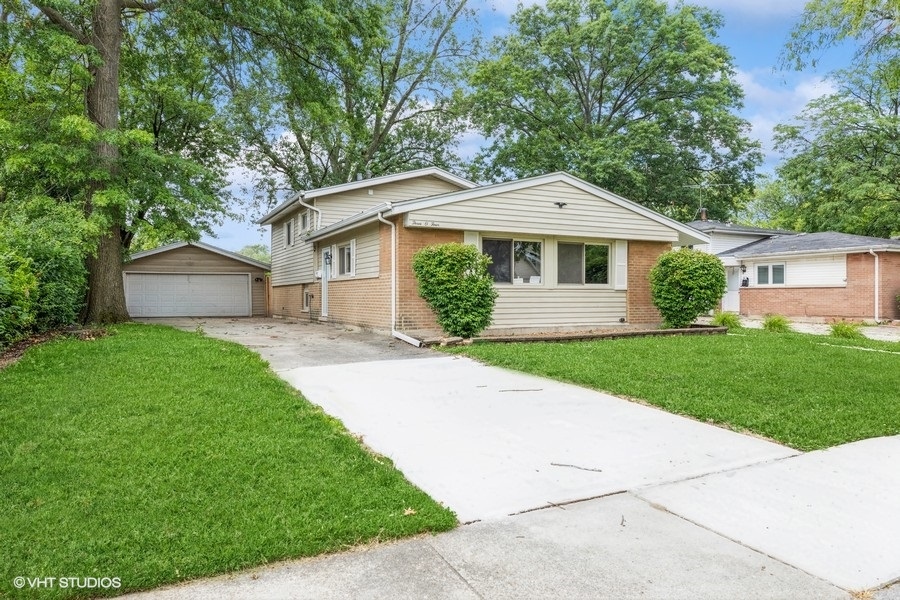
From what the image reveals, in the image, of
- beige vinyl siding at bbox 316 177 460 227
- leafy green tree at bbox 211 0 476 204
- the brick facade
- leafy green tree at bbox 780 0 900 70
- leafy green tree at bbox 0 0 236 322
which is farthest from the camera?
leafy green tree at bbox 211 0 476 204

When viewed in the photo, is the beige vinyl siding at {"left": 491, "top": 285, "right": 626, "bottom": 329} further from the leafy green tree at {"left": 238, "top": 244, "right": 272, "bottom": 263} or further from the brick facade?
the leafy green tree at {"left": 238, "top": 244, "right": 272, "bottom": 263}

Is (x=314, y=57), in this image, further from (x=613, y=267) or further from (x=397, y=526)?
(x=397, y=526)

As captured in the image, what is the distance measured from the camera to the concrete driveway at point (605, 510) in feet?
8.43

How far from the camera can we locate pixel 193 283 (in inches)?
900

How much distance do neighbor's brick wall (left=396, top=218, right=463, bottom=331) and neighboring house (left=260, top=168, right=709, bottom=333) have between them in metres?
0.02

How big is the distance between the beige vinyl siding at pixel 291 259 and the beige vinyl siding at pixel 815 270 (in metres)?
18.2

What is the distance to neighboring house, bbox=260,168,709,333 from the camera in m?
11.9

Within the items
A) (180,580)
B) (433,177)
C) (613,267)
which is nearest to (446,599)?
(180,580)

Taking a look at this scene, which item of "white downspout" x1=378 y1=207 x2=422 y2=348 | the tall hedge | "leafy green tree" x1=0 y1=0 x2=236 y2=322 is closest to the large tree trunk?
"leafy green tree" x1=0 y1=0 x2=236 y2=322

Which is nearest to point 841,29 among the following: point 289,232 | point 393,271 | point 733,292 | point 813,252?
point 393,271

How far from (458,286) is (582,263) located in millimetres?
4673

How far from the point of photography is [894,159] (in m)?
26.1

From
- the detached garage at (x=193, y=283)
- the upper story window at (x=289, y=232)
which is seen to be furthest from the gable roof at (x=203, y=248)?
the upper story window at (x=289, y=232)

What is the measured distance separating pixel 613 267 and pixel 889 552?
1178 centimetres
